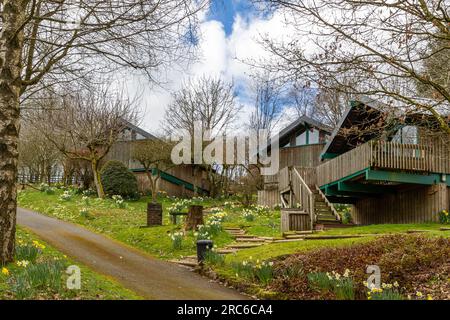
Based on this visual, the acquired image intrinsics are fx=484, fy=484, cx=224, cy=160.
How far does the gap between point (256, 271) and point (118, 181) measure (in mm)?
20453

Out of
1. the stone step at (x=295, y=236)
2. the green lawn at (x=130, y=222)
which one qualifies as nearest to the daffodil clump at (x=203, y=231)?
the green lawn at (x=130, y=222)

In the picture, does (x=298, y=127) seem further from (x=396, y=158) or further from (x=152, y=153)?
(x=396, y=158)

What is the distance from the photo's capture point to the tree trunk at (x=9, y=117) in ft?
27.7

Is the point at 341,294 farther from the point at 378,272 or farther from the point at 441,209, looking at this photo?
the point at 441,209

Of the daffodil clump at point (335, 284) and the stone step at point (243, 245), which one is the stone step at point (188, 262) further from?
the daffodil clump at point (335, 284)

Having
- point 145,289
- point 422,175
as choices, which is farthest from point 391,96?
point 422,175

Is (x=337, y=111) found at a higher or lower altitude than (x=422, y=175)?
higher

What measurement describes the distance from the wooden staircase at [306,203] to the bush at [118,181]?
9.73 metres

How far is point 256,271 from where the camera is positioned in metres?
9.06

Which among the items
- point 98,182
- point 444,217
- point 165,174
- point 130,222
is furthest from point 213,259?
point 165,174

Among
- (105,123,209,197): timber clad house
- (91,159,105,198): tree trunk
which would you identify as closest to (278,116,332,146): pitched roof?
(105,123,209,197): timber clad house

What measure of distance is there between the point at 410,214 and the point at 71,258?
1455 cm

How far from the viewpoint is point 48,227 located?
16.8m

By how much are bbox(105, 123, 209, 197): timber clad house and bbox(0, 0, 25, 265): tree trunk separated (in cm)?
2434
